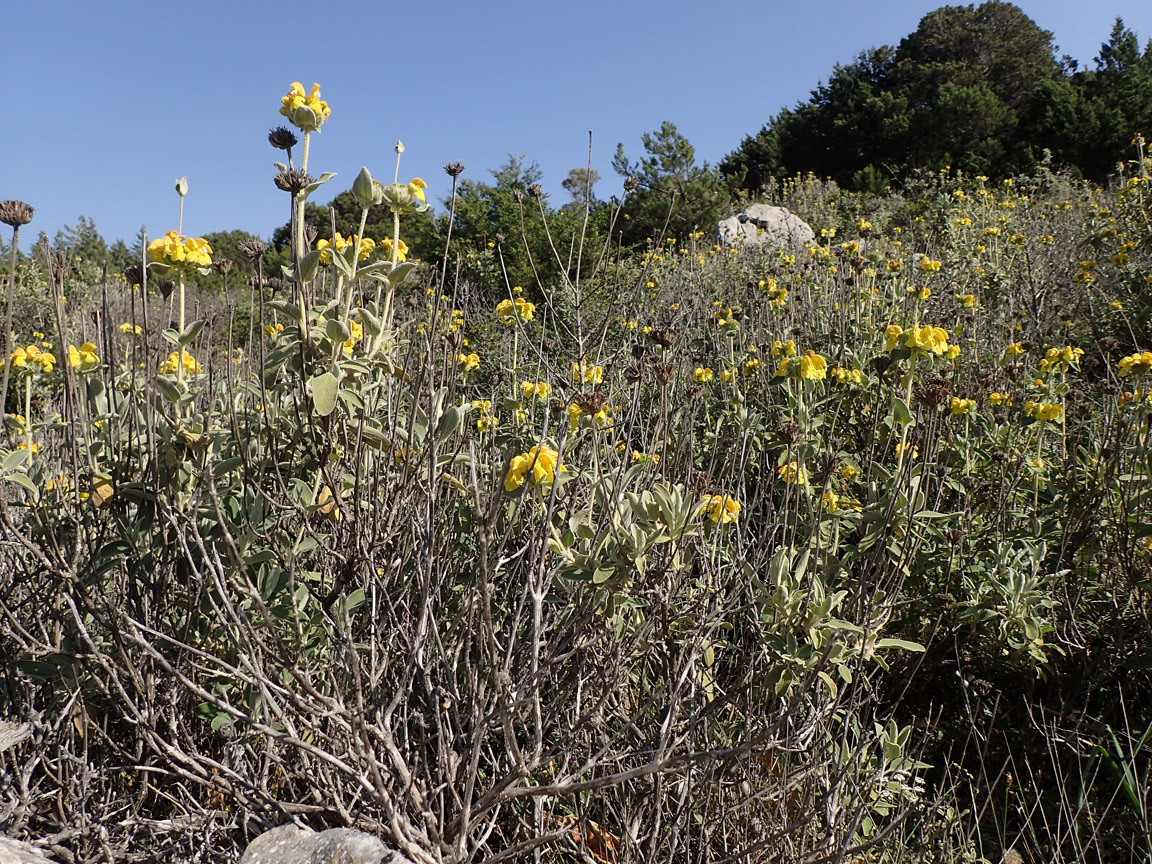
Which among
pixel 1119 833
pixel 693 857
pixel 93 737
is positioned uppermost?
pixel 93 737

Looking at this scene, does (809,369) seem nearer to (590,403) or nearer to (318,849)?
(590,403)

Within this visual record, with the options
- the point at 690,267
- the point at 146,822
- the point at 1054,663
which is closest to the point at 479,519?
the point at 146,822


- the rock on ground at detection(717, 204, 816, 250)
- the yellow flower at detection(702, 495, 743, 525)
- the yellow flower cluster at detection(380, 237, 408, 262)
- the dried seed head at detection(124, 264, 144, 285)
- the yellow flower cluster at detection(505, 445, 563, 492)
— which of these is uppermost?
the rock on ground at detection(717, 204, 816, 250)

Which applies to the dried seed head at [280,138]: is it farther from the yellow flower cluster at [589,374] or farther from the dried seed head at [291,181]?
the yellow flower cluster at [589,374]

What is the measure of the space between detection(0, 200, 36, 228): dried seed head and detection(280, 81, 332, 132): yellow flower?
0.58 m

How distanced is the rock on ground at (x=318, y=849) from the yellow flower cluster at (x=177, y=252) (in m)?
1.14

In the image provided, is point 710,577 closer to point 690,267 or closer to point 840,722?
point 840,722

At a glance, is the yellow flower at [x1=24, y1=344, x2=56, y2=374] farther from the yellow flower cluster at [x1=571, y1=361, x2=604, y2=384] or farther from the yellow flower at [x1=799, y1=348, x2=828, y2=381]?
the yellow flower at [x1=799, y1=348, x2=828, y2=381]

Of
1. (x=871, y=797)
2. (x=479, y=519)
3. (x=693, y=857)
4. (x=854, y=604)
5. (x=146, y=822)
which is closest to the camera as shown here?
(x=479, y=519)

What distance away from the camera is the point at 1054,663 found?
2262 millimetres

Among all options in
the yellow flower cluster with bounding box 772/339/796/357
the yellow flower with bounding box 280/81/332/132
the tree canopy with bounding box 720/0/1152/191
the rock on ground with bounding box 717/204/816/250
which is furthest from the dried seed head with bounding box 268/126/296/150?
the tree canopy with bounding box 720/0/1152/191

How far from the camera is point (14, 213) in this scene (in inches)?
46.3

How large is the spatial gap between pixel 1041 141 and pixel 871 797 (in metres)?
25.8

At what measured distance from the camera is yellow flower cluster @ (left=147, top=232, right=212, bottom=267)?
5.07 ft
